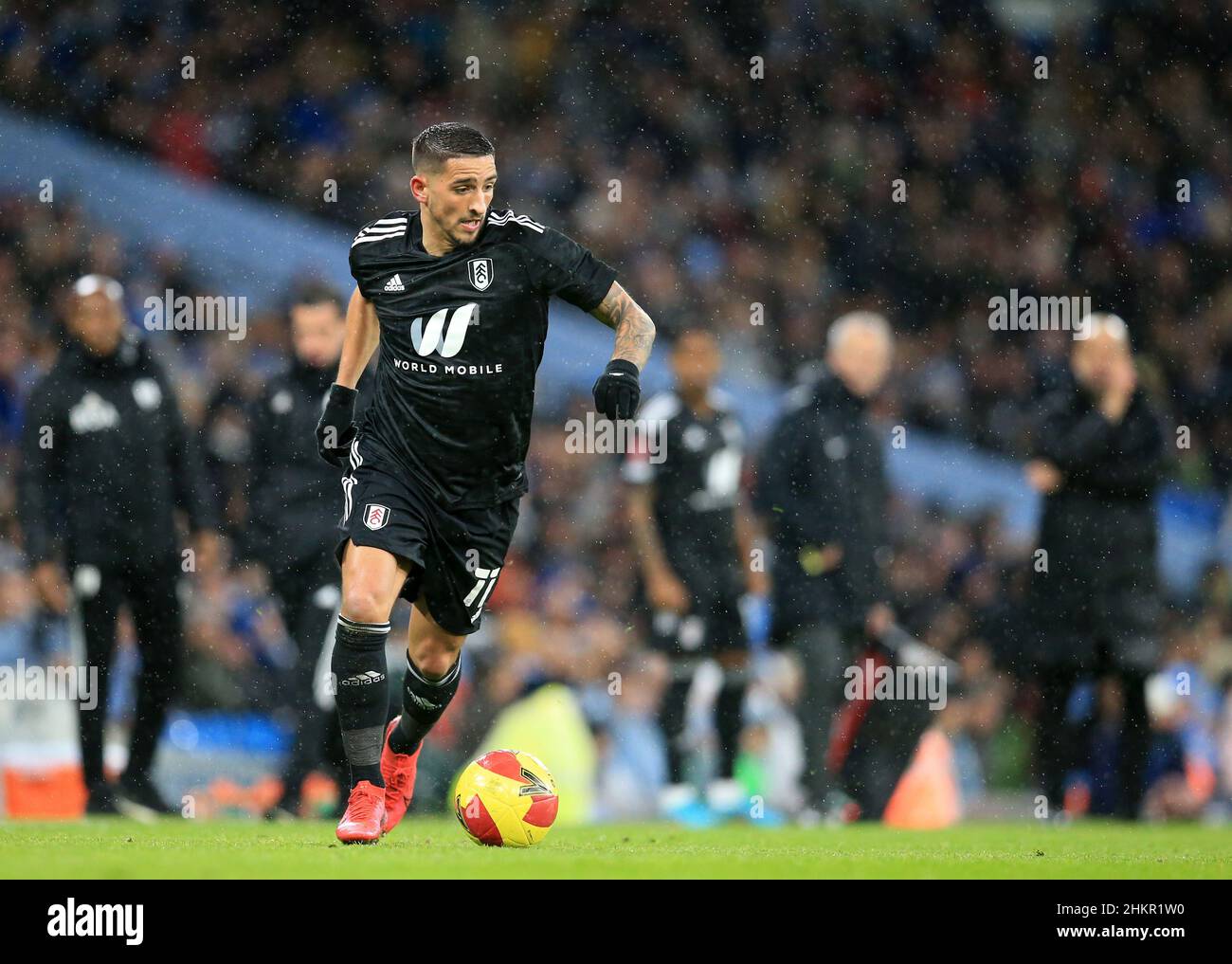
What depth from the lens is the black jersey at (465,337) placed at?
20.0 feet

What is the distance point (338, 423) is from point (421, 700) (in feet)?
3.48

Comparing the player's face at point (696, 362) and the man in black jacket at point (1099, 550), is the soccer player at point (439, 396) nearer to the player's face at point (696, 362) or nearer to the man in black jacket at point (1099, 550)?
the player's face at point (696, 362)

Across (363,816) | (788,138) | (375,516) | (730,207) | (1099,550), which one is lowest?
(363,816)

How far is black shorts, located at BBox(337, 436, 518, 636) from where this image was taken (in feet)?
19.5

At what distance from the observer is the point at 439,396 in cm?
609

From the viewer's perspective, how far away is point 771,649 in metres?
9.48

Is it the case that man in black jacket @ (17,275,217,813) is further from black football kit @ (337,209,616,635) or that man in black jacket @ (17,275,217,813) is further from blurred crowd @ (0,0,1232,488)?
blurred crowd @ (0,0,1232,488)

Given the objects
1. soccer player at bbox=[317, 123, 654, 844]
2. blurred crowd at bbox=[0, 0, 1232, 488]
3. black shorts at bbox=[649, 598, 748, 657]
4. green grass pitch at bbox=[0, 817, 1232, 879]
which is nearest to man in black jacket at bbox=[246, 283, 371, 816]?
green grass pitch at bbox=[0, 817, 1232, 879]

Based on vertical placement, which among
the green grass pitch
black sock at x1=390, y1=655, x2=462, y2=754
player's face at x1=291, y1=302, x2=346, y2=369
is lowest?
the green grass pitch

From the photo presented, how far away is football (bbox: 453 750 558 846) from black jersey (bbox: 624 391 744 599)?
2.99 metres

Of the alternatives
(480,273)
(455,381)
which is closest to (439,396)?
(455,381)

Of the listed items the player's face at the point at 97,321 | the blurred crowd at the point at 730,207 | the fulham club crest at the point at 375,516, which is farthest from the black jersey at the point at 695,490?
the fulham club crest at the point at 375,516

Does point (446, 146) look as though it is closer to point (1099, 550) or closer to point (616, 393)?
point (616, 393)

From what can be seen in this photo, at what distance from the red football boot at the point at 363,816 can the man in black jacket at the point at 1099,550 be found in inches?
168
